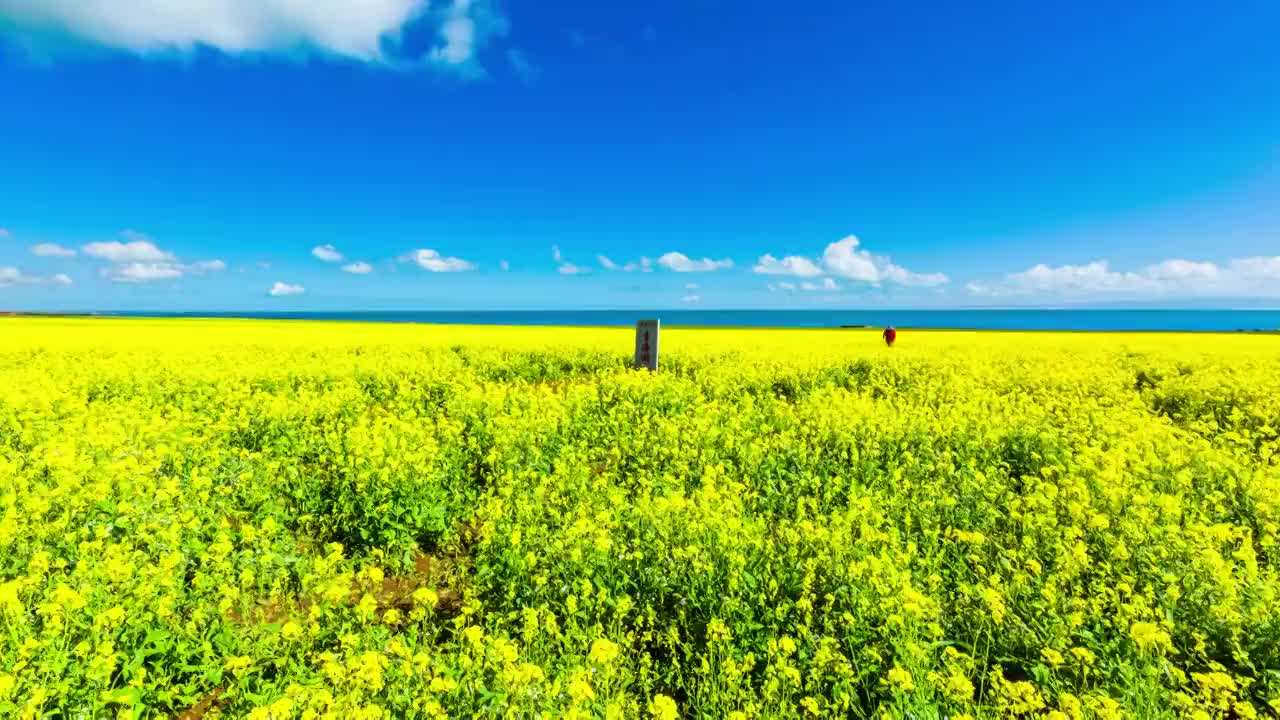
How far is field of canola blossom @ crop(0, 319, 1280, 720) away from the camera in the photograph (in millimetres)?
2955

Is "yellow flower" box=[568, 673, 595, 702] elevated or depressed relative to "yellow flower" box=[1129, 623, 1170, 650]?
depressed

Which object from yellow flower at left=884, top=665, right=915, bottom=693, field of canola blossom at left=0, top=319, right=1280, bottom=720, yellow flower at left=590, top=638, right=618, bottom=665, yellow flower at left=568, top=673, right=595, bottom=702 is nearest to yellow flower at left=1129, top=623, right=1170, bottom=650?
field of canola blossom at left=0, top=319, right=1280, bottom=720

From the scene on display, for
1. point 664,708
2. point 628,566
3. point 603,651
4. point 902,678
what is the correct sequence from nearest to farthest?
point 664,708 < point 902,678 < point 603,651 < point 628,566

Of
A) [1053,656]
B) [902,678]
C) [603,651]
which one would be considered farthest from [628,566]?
[1053,656]

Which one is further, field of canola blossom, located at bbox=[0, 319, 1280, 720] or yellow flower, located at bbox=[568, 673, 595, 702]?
field of canola blossom, located at bbox=[0, 319, 1280, 720]

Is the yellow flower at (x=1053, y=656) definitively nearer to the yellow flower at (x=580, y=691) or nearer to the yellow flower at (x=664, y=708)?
the yellow flower at (x=664, y=708)

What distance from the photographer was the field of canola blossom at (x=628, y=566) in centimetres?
296

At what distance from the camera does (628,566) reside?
13.9ft

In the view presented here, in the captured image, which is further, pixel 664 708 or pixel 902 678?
pixel 902 678

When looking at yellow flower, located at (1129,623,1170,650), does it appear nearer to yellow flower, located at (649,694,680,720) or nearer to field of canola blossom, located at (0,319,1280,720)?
field of canola blossom, located at (0,319,1280,720)

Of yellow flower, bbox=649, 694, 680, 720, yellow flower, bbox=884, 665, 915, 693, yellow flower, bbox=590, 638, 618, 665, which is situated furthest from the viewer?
yellow flower, bbox=590, 638, 618, 665

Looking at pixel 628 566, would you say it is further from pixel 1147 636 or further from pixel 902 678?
pixel 1147 636

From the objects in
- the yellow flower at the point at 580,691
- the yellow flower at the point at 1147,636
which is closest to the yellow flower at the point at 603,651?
the yellow flower at the point at 580,691

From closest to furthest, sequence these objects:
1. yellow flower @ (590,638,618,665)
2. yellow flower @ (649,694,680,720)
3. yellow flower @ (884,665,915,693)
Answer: yellow flower @ (649,694,680,720) < yellow flower @ (884,665,915,693) < yellow flower @ (590,638,618,665)
